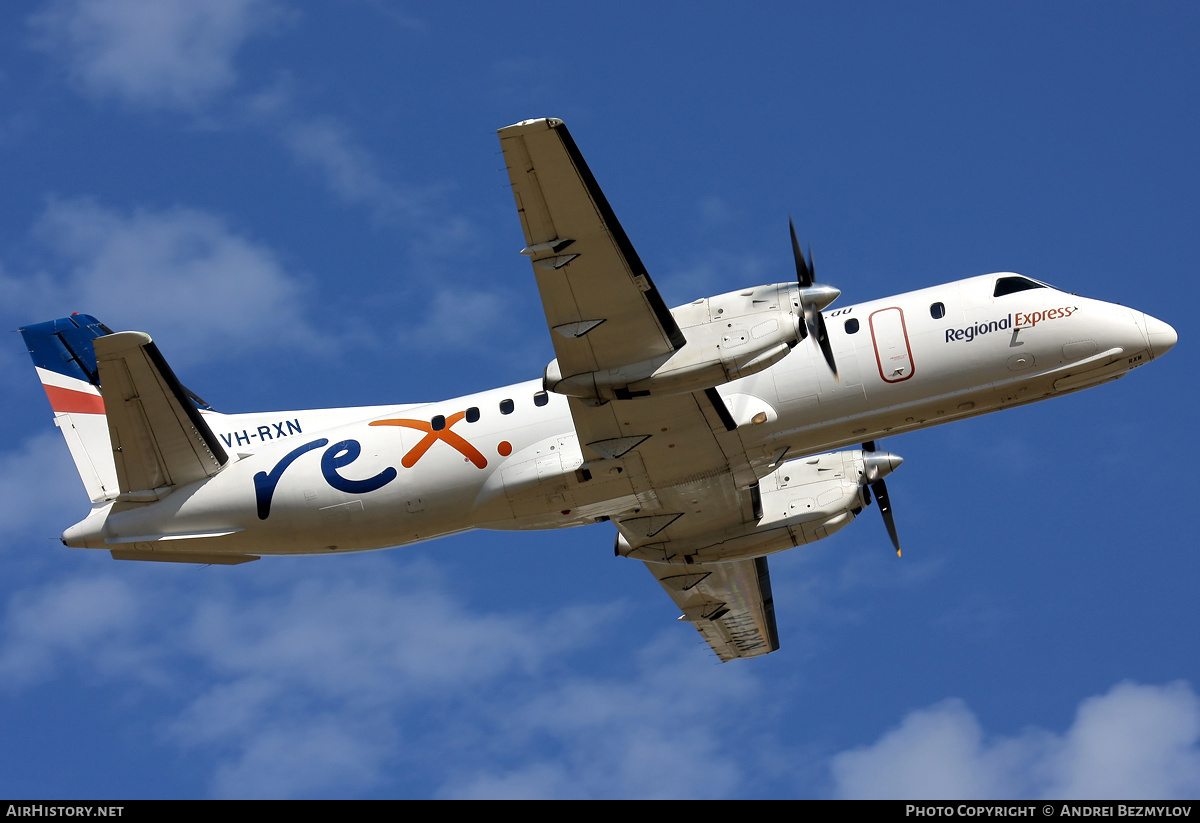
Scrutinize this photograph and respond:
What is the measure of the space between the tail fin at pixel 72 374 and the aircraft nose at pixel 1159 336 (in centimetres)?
2218

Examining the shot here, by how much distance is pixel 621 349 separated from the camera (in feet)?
64.8

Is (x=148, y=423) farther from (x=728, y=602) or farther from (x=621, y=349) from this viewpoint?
(x=728, y=602)

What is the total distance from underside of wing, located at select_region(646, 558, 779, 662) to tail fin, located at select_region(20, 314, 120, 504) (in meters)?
13.3

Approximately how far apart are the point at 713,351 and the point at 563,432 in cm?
414

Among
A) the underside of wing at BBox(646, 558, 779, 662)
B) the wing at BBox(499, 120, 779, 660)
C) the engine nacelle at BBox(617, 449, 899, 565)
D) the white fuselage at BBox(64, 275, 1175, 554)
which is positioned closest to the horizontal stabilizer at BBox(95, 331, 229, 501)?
the white fuselage at BBox(64, 275, 1175, 554)

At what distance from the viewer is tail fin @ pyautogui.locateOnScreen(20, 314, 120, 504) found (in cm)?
2544

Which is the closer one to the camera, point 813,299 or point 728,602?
point 813,299

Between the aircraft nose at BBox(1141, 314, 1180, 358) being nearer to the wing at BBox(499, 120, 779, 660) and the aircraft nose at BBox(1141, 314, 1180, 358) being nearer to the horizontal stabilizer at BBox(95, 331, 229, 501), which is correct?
the wing at BBox(499, 120, 779, 660)

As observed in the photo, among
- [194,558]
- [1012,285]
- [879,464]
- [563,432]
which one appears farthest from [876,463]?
[194,558]

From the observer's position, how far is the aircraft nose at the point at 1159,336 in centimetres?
2178

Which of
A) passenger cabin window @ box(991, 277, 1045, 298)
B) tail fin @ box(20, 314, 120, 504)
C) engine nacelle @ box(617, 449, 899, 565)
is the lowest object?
engine nacelle @ box(617, 449, 899, 565)

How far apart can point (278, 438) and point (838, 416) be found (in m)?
12.7
